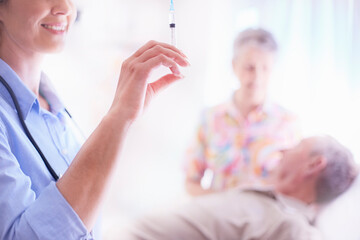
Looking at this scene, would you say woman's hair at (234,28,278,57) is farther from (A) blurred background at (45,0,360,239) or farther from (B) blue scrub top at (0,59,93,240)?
(B) blue scrub top at (0,59,93,240)

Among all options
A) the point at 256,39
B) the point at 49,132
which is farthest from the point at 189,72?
the point at 49,132

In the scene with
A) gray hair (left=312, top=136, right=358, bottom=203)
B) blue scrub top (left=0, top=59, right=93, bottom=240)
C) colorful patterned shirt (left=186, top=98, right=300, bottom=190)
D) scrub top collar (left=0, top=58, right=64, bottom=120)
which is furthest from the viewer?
colorful patterned shirt (left=186, top=98, right=300, bottom=190)

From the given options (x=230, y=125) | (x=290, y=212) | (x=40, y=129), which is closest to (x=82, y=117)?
(x=230, y=125)

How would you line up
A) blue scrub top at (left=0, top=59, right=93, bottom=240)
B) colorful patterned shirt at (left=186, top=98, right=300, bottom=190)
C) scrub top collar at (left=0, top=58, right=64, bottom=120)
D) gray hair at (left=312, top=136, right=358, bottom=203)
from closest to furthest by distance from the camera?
blue scrub top at (left=0, top=59, right=93, bottom=240), scrub top collar at (left=0, top=58, right=64, bottom=120), gray hair at (left=312, top=136, right=358, bottom=203), colorful patterned shirt at (left=186, top=98, right=300, bottom=190)

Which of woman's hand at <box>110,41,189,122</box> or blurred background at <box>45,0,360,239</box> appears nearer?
woman's hand at <box>110,41,189,122</box>

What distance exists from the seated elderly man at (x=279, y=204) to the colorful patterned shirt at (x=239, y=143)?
0.13 ft

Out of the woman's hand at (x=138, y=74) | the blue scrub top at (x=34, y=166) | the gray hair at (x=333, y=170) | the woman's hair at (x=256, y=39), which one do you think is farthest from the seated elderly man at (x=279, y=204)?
the woman's hand at (x=138, y=74)

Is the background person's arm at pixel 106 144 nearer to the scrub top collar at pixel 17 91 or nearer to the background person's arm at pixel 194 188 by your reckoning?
the scrub top collar at pixel 17 91

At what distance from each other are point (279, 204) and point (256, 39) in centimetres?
58

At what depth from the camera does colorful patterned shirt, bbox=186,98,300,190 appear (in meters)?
1.30

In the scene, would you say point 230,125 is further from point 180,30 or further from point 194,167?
point 180,30

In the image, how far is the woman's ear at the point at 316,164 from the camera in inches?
48.8

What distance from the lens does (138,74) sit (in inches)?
27.9

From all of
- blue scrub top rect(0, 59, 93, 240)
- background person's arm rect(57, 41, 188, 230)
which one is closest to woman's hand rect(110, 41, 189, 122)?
background person's arm rect(57, 41, 188, 230)
